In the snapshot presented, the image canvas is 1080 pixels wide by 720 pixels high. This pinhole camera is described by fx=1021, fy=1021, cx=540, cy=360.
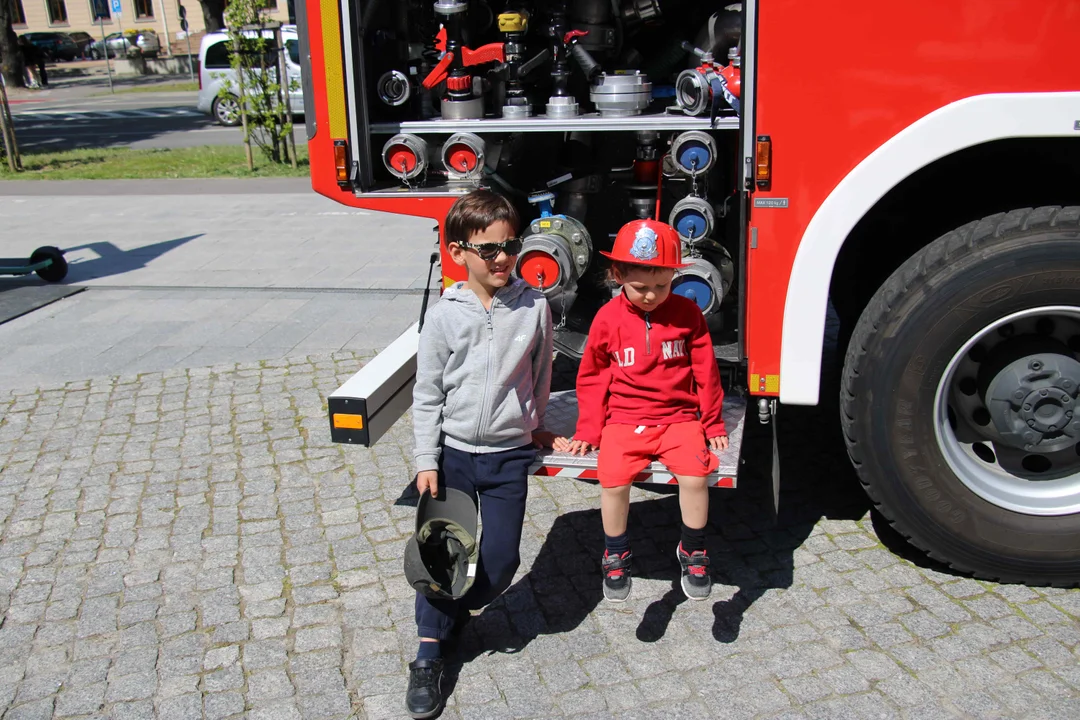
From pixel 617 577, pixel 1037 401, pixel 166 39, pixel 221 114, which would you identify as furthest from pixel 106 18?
pixel 1037 401

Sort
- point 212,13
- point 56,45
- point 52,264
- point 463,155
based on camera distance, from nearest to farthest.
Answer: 1. point 463,155
2. point 52,264
3. point 212,13
4. point 56,45

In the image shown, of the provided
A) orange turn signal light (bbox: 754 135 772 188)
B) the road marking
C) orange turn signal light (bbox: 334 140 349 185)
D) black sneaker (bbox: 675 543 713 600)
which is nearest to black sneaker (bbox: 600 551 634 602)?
black sneaker (bbox: 675 543 713 600)

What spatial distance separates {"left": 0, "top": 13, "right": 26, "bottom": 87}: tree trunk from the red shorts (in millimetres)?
31305

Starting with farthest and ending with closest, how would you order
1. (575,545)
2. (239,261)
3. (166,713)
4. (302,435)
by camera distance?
(239,261), (302,435), (575,545), (166,713)

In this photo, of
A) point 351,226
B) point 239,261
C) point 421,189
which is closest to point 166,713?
point 421,189

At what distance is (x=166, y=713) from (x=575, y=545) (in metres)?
1.58

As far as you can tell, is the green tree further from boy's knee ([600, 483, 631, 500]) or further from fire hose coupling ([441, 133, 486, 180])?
boy's knee ([600, 483, 631, 500])

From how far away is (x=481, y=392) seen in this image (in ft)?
10.4

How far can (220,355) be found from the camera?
20.5ft

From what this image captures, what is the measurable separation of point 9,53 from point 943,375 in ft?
114

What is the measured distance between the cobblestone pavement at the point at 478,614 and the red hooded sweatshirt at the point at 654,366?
677mm

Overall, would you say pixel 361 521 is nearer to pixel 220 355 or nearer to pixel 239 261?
pixel 220 355

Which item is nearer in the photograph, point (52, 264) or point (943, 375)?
point (943, 375)

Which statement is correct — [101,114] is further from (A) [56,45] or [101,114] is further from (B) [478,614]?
(A) [56,45]
